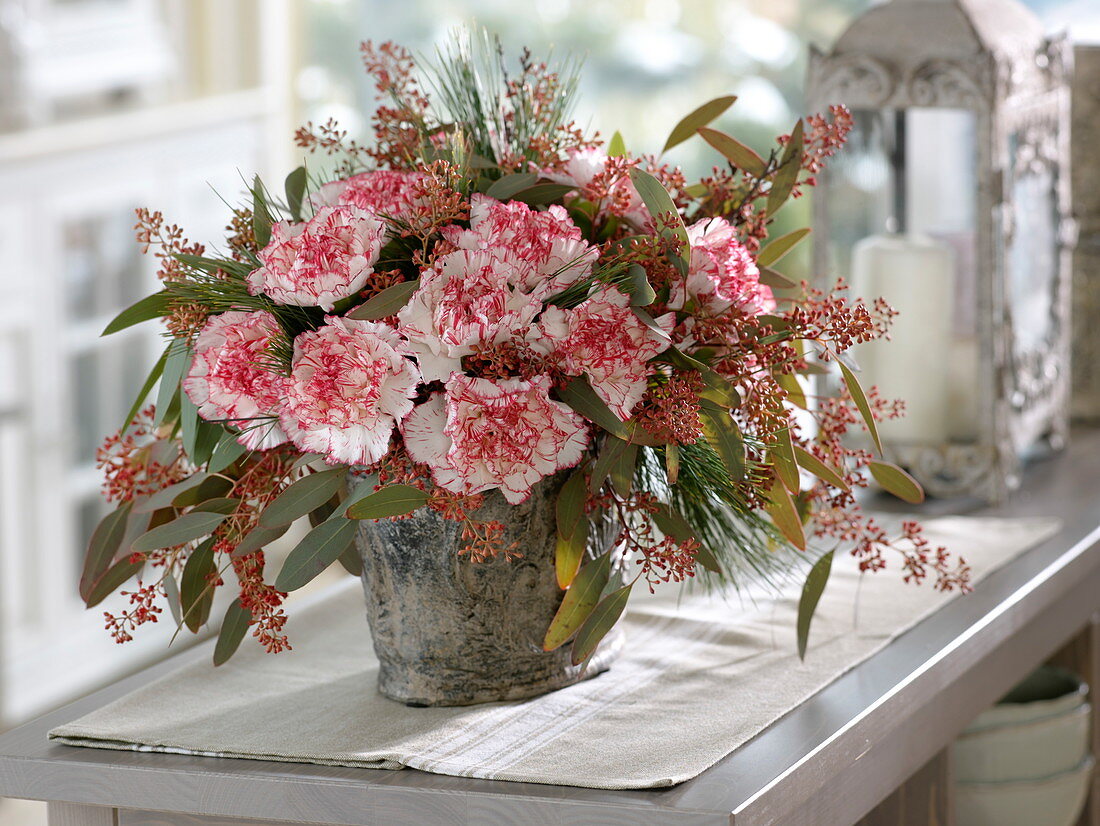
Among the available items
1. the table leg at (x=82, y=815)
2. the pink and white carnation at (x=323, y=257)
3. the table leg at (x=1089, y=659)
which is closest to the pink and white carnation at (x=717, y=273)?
the pink and white carnation at (x=323, y=257)

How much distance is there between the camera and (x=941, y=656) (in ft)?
3.60

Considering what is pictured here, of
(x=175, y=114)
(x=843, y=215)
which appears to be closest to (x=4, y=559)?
(x=175, y=114)

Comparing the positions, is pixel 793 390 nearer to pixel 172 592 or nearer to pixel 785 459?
pixel 785 459

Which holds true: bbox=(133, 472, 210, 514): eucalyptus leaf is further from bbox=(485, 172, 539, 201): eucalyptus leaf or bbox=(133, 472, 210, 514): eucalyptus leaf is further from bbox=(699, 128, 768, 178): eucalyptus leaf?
bbox=(699, 128, 768, 178): eucalyptus leaf

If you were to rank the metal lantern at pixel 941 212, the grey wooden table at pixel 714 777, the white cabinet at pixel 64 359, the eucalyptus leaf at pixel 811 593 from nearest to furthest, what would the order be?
1. the grey wooden table at pixel 714 777
2. the eucalyptus leaf at pixel 811 593
3. the metal lantern at pixel 941 212
4. the white cabinet at pixel 64 359

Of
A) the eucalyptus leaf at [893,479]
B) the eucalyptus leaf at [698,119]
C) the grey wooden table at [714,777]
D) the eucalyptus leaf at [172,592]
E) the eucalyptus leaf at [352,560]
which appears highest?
the eucalyptus leaf at [698,119]

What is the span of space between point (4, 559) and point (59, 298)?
0.54 meters

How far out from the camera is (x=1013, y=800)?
1408 mm

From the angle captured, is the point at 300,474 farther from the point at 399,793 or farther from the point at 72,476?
the point at 72,476

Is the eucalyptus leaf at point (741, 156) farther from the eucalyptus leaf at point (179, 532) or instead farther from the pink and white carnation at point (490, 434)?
the eucalyptus leaf at point (179, 532)

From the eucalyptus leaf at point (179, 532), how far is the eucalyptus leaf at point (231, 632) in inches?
2.5

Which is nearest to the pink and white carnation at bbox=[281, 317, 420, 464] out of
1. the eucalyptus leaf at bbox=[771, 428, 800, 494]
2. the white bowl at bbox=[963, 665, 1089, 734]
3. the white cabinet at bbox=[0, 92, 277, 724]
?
the eucalyptus leaf at bbox=[771, 428, 800, 494]

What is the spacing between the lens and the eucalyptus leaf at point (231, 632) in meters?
0.98

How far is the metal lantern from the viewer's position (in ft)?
5.06
